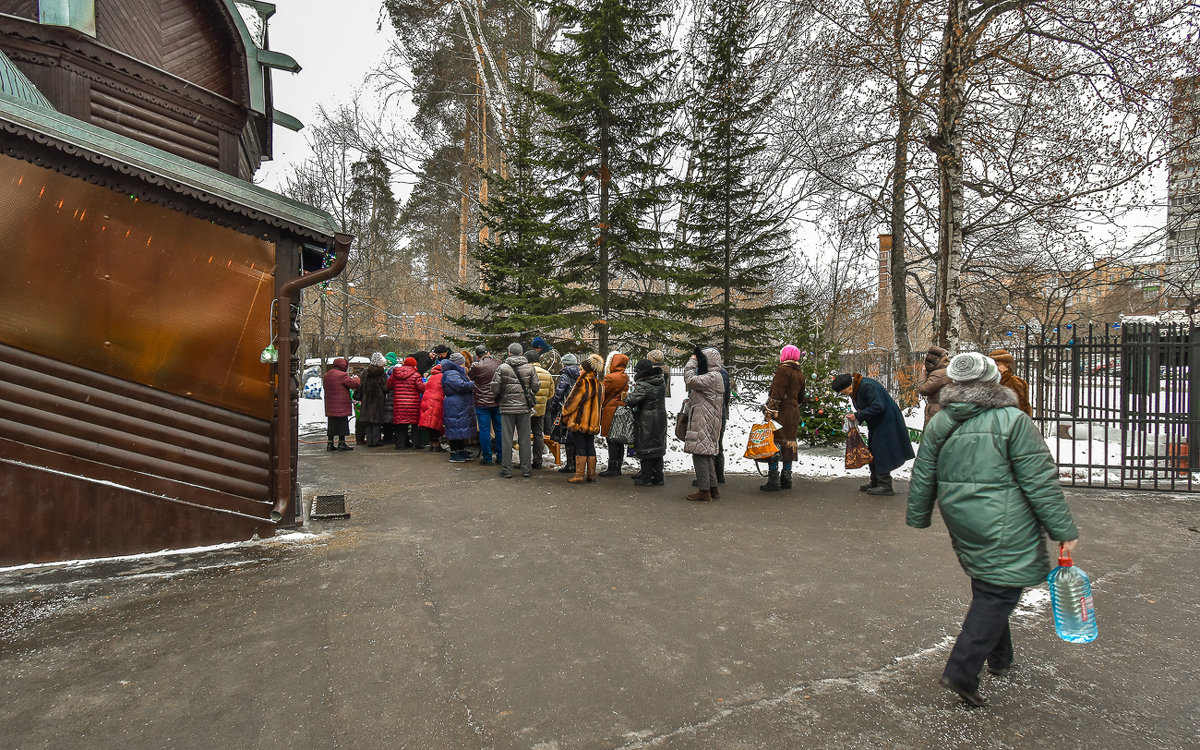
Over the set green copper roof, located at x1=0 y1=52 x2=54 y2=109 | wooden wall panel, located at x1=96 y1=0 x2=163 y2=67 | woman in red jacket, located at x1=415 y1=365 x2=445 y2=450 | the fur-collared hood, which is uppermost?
wooden wall panel, located at x1=96 y1=0 x2=163 y2=67

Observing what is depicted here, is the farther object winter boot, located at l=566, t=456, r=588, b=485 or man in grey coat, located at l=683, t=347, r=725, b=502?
winter boot, located at l=566, t=456, r=588, b=485

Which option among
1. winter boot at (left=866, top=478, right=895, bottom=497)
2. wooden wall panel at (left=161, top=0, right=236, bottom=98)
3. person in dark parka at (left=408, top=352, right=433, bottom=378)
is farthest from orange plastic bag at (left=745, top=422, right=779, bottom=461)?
wooden wall panel at (left=161, top=0, right=236, bottom=98)

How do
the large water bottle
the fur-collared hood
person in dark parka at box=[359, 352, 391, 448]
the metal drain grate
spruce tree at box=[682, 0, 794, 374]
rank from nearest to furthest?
1. the large water bottle
2. the fur-collared hood
3. the metal drain grate
4. person in dark parka at box=[359, 352, 391, 448]
5. spruce tree at box=[682, 0, 794, 374]

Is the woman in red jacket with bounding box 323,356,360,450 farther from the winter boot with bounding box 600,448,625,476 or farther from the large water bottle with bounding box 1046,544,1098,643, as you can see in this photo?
the large water bottle with bounding box 1046,544,1098,643

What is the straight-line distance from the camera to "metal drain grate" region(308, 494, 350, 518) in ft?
23.2

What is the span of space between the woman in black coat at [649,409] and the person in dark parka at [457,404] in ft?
10.8

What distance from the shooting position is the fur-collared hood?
10.7 ft

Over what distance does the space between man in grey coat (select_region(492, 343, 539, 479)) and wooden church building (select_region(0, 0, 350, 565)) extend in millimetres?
3098

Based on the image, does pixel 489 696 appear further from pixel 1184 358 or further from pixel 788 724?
pixel 1184 358

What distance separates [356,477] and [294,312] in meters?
3.75

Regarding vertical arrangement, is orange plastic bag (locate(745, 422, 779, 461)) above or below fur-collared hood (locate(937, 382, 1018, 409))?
below

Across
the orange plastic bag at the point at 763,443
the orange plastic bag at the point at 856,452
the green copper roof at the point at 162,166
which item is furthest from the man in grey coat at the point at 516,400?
the orange plastic bag at the point at 856,452

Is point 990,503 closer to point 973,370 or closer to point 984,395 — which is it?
point 984,395

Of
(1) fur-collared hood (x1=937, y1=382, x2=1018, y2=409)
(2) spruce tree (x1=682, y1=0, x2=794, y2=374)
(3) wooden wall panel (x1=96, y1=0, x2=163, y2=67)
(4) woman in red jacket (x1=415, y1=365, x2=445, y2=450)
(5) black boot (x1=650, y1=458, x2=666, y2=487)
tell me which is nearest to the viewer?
(1) fur-collared hood (x1=937, y1=382, x2=1018, y2=409)
